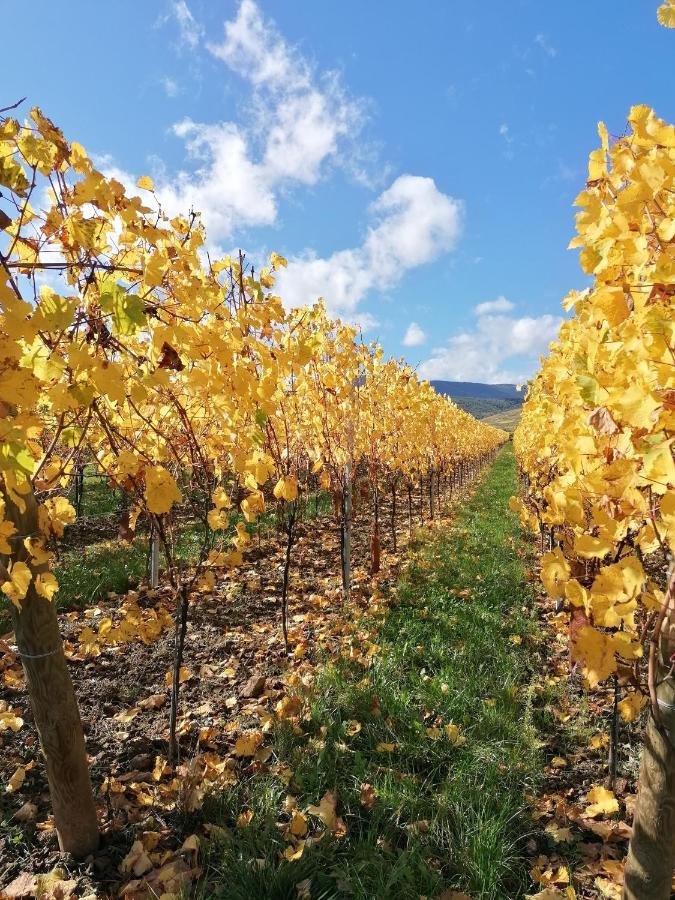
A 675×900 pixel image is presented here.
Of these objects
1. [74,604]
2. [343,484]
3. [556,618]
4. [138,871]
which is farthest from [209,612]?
[556,618]

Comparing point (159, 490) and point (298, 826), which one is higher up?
point (159, 490)

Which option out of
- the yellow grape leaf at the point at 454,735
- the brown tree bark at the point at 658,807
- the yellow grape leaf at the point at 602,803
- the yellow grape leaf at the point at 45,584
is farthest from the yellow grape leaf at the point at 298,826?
the yellow grape leaf at the point at 45,584

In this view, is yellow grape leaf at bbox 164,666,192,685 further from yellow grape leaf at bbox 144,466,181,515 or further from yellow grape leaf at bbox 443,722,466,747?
yellow grape leaf at bbox 144,466,181,515

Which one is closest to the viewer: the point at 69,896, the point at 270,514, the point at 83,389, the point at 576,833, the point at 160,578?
the point at 83,389

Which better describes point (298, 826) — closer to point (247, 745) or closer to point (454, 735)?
point (247, 745)

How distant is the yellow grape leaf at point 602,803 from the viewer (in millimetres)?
2258

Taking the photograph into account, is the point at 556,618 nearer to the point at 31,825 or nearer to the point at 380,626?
the point at 380,626

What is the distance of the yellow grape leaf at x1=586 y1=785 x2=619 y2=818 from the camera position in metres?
2.26

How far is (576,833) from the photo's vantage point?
2230 mm

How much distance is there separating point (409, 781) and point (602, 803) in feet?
3.03

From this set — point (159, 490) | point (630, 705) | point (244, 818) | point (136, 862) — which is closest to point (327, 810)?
point (244, 818)

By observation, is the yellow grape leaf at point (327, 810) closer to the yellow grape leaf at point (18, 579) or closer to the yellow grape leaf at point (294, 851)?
the yellow grape leaf at point (294, 851)

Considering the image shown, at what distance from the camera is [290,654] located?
13.1 ft

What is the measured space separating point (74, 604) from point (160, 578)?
44.6 inches
